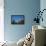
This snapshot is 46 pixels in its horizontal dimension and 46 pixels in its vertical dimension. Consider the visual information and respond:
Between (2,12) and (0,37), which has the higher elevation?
(2,12)

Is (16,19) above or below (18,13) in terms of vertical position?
below

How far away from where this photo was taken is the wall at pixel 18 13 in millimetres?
5711

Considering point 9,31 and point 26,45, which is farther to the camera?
point 9,31

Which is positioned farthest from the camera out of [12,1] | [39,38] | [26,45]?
[12,1]

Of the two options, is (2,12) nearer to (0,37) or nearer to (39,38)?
(0,37)

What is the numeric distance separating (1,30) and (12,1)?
4.55 ft

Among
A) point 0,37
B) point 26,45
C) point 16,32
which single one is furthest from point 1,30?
point 26,45

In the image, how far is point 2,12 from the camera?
573 cm

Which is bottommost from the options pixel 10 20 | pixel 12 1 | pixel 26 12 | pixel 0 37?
pixel 0 37

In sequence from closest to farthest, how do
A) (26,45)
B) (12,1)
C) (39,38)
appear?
(39,38)
(26,45)
(12,1)

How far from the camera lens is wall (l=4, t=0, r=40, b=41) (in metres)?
5.71

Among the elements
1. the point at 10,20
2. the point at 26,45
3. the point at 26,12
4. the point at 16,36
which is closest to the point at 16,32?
the point at 16,36

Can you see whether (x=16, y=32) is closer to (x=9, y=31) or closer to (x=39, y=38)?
(x=9, y=31)

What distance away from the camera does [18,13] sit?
5738mm
